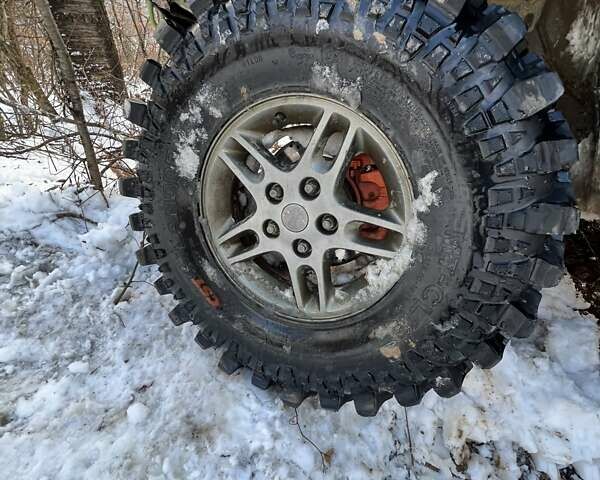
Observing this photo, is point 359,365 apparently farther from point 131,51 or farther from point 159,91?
point 131,51

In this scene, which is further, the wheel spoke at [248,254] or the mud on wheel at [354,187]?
the wheel spoke at [248,254]

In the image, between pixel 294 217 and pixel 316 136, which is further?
pixel 294 217

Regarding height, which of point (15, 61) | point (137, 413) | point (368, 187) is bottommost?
point (137, 413)

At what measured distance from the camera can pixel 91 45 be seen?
14.9 feet

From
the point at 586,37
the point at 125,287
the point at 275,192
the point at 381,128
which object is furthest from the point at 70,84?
the point at 586,37

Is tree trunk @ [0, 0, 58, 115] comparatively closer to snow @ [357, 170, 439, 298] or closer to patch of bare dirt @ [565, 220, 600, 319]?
snow @ [357, 170, 439, 298]

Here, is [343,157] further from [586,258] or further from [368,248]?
[586,258]

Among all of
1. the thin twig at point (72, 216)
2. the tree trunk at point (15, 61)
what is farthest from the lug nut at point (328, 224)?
the tree trunk at point (15, 61)

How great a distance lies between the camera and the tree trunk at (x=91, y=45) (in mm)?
4406

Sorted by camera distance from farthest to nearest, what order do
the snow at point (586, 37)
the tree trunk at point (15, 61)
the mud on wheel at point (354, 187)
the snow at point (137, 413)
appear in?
the tree trunk at point (15, 61), the snow at point (586, 37), the snow at point (137, 413), the mud on wheel at point (354, 187)

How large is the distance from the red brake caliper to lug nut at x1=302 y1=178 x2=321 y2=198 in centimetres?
19

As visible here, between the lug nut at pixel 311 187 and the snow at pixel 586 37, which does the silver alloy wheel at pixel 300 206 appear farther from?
the snow at pixel 586 37

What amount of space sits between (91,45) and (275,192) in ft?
12.3

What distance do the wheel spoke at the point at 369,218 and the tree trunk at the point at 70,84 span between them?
266cm
